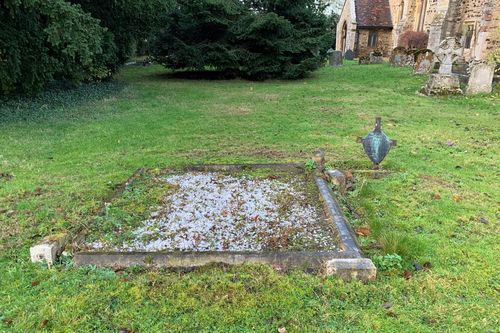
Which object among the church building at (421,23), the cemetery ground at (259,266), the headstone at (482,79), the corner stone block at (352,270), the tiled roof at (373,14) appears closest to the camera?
the cemetery ground at (259,266)

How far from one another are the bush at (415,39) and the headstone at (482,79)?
13.9 metres

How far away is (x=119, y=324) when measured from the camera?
2.75 metres

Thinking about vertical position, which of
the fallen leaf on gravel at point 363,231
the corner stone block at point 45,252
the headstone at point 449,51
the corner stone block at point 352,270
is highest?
the headstone at point 449,51

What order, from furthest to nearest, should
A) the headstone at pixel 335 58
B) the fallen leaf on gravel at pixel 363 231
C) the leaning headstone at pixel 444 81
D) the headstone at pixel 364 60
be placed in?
the headstone at pixel 364 60 < the headstone at pixel 335 58 < the leaning headstone at pixel 444 81 < the fallen leaf on gravel at pixel 363 231

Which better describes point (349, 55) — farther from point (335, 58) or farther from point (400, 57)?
point (400, 57)

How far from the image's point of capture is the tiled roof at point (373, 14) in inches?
1275

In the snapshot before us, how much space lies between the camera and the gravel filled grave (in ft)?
12.1

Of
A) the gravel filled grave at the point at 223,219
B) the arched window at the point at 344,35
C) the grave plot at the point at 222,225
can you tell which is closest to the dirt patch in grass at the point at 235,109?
the grave plot at the point at 222,225

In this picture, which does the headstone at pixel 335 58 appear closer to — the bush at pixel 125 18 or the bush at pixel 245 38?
the bush at pixel 245 38

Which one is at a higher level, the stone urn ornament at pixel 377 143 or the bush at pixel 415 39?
the bush at pixel 415 39

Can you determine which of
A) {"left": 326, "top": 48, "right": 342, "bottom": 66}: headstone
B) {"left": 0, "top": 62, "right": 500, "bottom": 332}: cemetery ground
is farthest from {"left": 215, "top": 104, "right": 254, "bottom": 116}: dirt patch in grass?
{"left": 326, "top": 48, "right": 342, "bottom": 66}: headstone

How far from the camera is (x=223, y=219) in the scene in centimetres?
417

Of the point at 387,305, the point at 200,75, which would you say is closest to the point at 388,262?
the point at 387,305

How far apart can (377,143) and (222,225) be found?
9.04 feet
